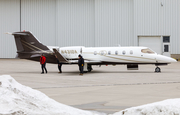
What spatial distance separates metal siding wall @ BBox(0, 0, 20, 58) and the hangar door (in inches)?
898

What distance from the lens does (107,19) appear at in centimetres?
5012

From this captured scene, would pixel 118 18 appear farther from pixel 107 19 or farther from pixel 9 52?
pixel 9 52

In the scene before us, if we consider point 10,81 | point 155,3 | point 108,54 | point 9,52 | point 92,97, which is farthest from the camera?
point 9,52

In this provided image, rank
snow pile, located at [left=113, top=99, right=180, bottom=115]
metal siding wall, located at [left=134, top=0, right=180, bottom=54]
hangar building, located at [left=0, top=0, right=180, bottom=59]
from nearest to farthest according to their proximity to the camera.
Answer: snow pile, located at [left=113, top=99, right=180, bottom=115]
metal siding wall, located at [left=134, top=0, right=180, bottom=54]
hangar building, located at [left=0, top=0, right=180, bottom=59]

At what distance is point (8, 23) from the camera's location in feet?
182

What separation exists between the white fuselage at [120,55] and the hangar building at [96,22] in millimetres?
21421

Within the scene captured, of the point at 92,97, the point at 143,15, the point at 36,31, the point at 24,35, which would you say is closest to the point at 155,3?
the point at 143,15

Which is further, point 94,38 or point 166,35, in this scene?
point 94,38

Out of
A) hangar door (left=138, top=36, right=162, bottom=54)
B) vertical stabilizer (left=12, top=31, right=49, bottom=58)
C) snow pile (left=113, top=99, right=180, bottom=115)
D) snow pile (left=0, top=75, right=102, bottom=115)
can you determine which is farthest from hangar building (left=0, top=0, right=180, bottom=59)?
snow pile (left=113, top=99, right=180, bottom=115)

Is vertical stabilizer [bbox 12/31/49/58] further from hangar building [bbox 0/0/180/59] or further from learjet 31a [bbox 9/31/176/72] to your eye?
hangar building [bbox 0/0/180/59]

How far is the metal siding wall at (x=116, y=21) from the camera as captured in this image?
49938mm

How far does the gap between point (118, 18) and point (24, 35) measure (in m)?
23.5

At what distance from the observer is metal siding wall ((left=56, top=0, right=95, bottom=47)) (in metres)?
52.0

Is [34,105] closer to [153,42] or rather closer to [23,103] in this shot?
[23,103]
